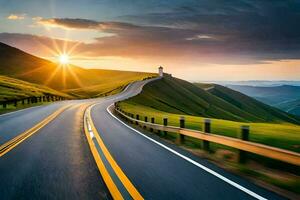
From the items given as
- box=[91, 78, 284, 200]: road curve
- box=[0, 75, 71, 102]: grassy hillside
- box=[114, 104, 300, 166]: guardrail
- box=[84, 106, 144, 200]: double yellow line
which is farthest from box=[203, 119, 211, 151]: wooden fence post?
box=[0, 75, 71, 102]: grassy hillside

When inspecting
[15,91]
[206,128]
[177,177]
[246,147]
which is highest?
[15,91]

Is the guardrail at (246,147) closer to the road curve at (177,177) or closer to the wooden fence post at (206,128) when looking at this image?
the wooden fence post at (206,128)

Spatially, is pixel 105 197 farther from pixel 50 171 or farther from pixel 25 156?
pixel 25 156

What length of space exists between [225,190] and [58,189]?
3.20 metres

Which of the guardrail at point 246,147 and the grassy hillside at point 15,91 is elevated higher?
the grassy hillside at point 15,91

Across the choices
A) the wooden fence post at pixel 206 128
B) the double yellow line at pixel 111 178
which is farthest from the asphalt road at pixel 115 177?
the wooden fence post at pixel 206 128

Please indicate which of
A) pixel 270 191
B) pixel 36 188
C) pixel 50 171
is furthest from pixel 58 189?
pixel 270 191

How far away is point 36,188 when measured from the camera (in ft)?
25.5

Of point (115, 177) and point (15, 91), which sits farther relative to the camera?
point (15, 91)

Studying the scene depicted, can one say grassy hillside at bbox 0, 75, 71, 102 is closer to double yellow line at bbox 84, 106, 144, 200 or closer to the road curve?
double yellow line at bbox 84, 106, 144, 200

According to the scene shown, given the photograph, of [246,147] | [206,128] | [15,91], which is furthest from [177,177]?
[15,91]

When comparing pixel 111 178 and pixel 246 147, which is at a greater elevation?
pixel 246 147

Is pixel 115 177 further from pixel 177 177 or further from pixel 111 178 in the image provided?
pixel 177 177

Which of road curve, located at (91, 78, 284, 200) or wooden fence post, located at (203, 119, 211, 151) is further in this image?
wooden fence post, located at (203, 119, 211, 151)
